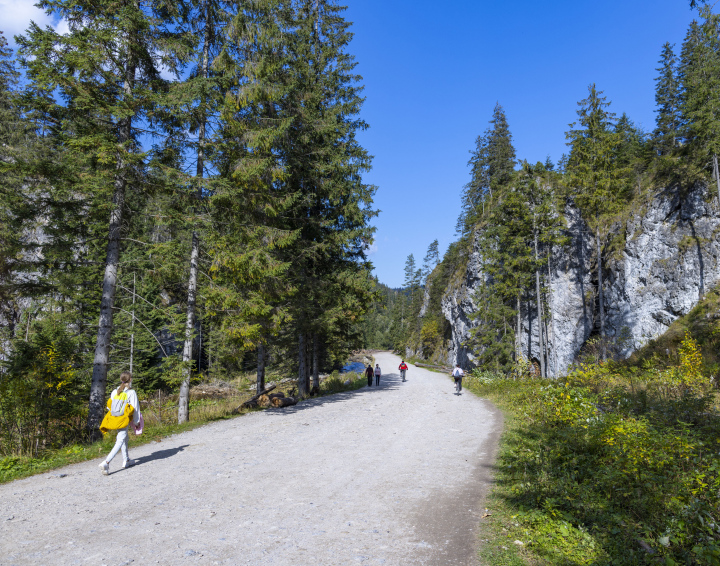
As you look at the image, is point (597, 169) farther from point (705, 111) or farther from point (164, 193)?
point (164, 193)

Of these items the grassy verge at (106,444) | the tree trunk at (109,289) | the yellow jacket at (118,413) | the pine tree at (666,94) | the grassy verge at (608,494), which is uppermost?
the pine tree at (666,94)

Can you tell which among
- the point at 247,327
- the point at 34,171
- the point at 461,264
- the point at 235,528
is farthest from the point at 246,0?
the point at 461,264

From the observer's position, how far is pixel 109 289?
371 inches

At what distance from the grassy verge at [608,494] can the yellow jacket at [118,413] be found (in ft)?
20.6

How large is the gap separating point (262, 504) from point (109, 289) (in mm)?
7041

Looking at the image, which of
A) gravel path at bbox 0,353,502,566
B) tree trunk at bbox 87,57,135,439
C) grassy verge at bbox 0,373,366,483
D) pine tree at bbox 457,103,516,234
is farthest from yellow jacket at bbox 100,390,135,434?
pine tree at bbox 457,103,516,234

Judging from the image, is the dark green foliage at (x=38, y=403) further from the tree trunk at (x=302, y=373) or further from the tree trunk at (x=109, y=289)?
the tree trunk at (x=302, y=373)

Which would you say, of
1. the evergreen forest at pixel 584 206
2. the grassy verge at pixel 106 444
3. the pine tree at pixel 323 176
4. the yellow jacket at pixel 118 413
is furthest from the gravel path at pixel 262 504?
the evergreen forest at pixel 584 206

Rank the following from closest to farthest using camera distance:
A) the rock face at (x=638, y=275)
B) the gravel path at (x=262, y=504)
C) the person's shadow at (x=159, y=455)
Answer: the gravel path at (x=262, y=504) → the person's shadow at (x=159, y=455) → the rock face at (x=638, y=275)

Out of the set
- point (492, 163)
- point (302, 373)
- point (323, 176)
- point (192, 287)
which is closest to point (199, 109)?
point (192, 287)

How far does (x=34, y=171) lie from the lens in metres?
8.04

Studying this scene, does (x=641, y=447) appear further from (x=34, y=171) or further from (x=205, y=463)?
(x=34, y=171)

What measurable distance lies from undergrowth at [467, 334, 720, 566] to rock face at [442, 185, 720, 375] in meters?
18.7

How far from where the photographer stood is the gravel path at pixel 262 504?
3973mm
